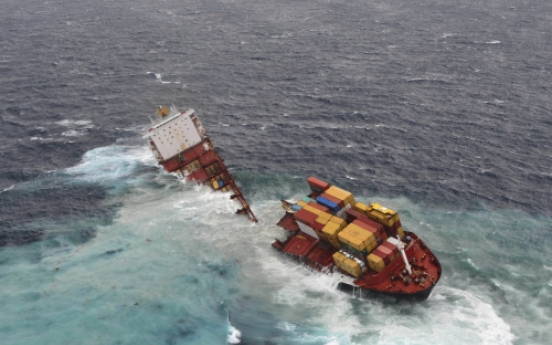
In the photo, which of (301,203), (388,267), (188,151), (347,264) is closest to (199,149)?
(188,151)

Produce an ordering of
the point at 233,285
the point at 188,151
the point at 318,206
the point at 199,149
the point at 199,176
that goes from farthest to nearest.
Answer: the point at 188,151
the point at 199,149
the point at 199,176
the point at 318,206
the point at 233,285

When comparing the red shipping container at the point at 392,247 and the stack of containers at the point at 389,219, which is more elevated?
the stack of containers at the point at 389,219

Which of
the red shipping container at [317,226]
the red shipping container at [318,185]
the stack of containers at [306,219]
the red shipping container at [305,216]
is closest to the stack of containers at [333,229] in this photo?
the red shipping container at [317,226]

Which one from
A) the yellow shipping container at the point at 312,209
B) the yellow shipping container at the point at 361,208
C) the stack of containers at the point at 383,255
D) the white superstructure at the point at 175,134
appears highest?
the white superstructure at the point at 175,134

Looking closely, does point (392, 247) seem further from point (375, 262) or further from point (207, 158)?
point (207, 158)

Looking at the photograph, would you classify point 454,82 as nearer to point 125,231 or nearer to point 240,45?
point 240,45

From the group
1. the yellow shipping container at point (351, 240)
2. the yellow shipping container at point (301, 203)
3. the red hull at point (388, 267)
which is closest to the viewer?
the red hull at point (388, 267)

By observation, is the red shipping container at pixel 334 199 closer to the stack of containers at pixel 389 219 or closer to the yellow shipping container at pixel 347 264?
the stack of containers at pixel 389 219
